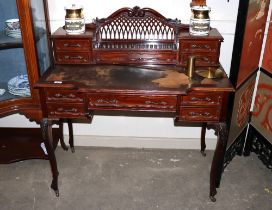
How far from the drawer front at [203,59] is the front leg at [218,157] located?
531 mm

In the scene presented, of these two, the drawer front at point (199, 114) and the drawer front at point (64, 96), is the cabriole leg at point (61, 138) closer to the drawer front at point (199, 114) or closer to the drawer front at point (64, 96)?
the drawer front at point (64, 96)

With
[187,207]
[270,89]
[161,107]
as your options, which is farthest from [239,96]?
[187,207]

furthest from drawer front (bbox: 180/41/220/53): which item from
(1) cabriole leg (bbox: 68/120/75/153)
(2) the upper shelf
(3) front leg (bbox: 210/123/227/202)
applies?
(1) cabriole leg (bbox: 68/120/75/153)

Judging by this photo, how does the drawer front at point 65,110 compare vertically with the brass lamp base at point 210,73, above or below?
below

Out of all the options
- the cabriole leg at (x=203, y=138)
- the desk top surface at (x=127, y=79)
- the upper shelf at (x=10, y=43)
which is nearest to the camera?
the desk top surface at (x=127, y=79)

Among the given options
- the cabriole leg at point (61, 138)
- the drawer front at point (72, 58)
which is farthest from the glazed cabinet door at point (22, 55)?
the cabriole leg at point (61, 138)

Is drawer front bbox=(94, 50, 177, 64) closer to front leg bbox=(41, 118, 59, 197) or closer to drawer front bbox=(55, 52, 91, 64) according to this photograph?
drawer front bbox=(55, 52, 91, 64)

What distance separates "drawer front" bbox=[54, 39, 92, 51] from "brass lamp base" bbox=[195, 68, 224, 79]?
3.04 ft

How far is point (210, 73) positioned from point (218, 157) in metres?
0.68

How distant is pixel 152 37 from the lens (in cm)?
287

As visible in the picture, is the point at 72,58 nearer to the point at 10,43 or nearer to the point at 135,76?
the point at 10,43

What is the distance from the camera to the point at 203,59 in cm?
275

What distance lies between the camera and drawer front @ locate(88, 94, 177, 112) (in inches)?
96.3

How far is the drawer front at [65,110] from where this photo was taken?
8.30ft
